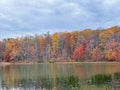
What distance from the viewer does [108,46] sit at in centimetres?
10631

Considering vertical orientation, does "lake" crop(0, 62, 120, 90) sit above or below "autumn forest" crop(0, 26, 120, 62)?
below

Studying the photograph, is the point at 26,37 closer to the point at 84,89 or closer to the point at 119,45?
the point at 119,45

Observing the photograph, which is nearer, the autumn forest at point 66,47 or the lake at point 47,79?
the lake at point 47,79

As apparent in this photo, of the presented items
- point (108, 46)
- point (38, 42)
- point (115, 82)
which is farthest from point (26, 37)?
point (115, 82)

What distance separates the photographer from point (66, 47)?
121250 mm

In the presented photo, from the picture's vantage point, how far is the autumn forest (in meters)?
107

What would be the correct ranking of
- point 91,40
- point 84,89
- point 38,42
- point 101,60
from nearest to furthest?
point 84,89
point 101,60
point 91,40
point 38,42

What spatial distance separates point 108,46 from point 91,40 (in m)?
Answer: 9.21

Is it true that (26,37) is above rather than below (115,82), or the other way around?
above

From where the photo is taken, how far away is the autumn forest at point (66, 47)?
107 meters

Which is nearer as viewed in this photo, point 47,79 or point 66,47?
point 47,79

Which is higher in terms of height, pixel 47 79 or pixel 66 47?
pixel 66 47

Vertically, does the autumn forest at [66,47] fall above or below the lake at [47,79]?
above

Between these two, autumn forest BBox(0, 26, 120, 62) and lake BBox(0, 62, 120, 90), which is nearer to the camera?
lake BBox(0, 62, 120, 90)
